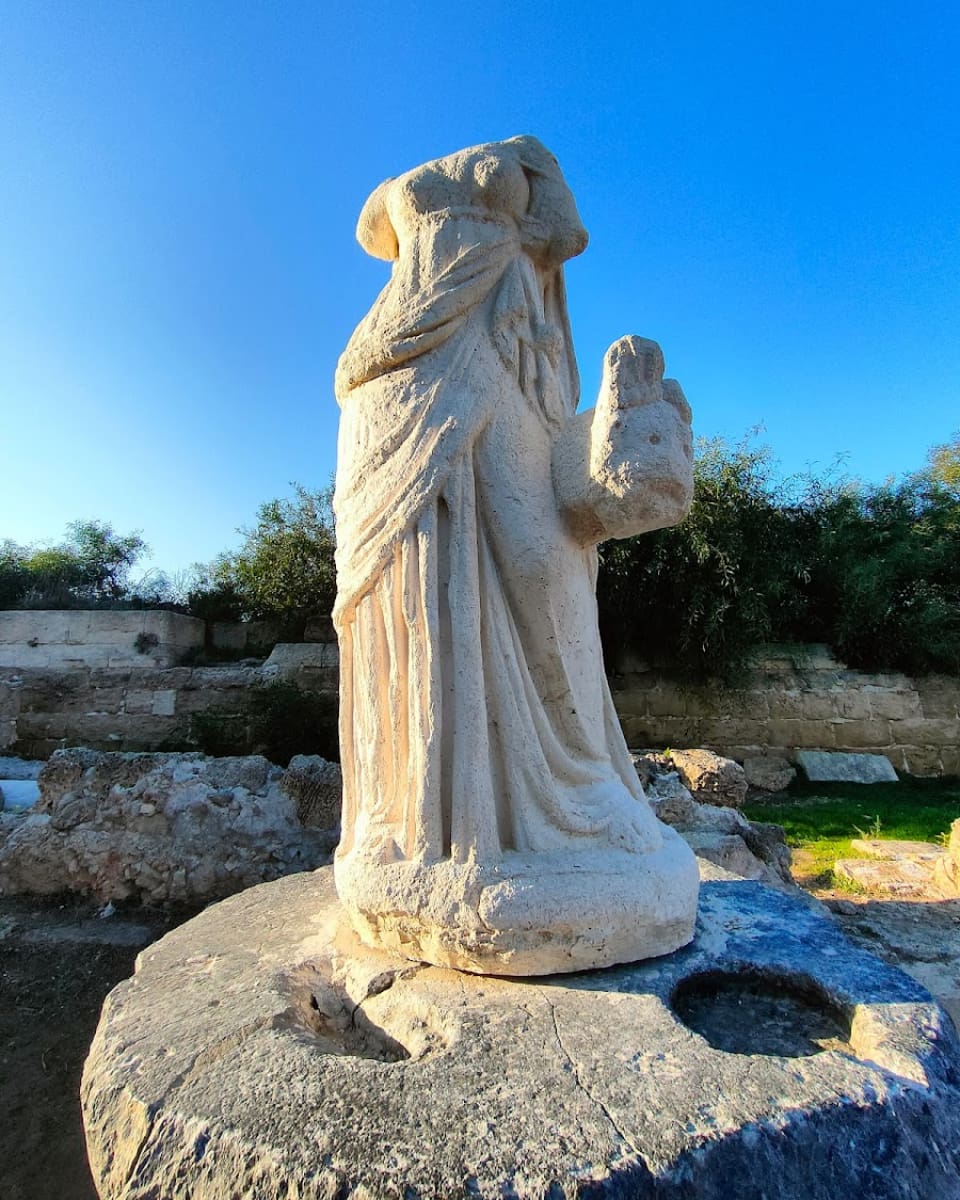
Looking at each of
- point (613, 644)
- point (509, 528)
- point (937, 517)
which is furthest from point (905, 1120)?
point (937, 517)

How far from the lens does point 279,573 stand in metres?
9.95

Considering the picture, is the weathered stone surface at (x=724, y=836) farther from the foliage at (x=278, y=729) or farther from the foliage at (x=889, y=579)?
the foliage at (x=889, y=579)

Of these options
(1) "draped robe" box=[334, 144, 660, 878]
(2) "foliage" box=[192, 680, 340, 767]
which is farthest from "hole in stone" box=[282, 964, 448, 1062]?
(2) "foliage" box=[192, 680, 340, 767]

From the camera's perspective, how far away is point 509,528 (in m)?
1.97

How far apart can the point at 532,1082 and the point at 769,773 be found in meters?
8.24

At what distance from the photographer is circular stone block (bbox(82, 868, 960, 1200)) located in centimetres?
Answer: 112

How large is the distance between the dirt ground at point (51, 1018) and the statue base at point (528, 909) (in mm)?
1417

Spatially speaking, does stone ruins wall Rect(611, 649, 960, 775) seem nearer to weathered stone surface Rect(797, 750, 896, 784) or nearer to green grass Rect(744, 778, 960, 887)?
weathered stone surface Rect(797, 750, 896, 784)

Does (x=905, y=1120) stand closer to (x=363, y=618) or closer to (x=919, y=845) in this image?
(x=363, y=618)

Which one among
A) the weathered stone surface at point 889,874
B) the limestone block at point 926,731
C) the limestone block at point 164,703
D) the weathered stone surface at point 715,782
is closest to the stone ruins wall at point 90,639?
the limestone block at point 164,703

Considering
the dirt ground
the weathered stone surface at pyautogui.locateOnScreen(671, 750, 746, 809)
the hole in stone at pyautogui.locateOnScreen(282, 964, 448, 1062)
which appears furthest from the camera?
the weathered stone surface at pyautogui.locateOnScreen(671, 750, 746, 809)

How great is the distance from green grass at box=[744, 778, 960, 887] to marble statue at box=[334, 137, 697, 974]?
3.94m

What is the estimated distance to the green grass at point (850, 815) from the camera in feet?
18.6

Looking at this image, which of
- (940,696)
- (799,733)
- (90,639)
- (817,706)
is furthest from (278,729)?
(940,696)
